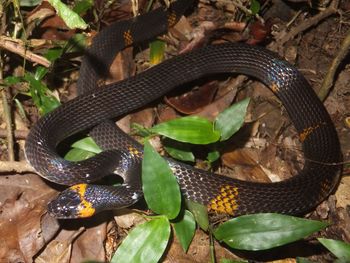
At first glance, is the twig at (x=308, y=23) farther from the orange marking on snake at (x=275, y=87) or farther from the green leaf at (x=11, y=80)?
the green leaf at (x=11, y=80)

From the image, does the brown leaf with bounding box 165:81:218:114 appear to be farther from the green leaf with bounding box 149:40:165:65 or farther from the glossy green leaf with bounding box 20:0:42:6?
the glossy green leaf with bounding box 20:0:42:6

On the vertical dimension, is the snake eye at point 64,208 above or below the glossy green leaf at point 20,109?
below

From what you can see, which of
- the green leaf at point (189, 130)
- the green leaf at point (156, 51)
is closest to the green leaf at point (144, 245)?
the green leaf at point (189, 130)

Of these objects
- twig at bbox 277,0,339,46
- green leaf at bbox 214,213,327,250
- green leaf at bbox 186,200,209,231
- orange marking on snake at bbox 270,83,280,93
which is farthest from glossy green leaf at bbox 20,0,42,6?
green leaf at bbox 214,213,327,250

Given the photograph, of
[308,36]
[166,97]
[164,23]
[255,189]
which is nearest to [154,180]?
[255,189]

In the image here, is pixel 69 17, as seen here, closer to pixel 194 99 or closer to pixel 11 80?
pixel 11 80

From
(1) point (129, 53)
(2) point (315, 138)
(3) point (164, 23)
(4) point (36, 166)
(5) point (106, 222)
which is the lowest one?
(5) point (106, 222)

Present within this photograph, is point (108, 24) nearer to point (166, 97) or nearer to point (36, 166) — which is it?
point (166, 97)
